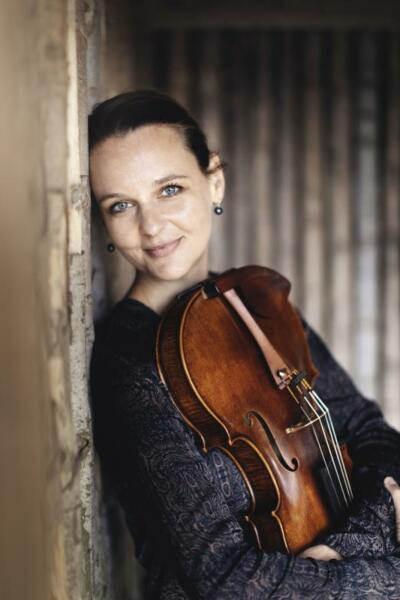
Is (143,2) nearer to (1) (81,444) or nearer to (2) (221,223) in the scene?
(2) (221,223)

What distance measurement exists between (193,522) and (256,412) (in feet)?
0.88

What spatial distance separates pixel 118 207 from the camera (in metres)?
1.74

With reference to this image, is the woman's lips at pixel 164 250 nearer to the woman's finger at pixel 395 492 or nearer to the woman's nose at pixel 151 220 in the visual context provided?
the woman's nose at pixel 151 220

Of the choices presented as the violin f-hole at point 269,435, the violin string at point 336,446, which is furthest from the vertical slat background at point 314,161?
the violin f-hole at point 269,435

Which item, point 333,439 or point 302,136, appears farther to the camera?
point 302,136

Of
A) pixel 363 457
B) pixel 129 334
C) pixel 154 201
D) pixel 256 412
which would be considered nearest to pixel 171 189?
pixel 154 201

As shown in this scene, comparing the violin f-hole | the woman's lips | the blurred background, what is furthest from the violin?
the blurred background

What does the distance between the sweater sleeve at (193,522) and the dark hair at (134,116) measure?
0.53 metres

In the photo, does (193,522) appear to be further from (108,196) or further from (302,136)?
(302,136)

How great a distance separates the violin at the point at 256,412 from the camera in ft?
4.97

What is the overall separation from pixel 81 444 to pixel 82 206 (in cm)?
50

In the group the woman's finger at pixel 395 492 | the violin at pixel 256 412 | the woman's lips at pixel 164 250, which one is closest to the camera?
the violin at pixel 256 412

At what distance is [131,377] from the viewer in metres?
1.56

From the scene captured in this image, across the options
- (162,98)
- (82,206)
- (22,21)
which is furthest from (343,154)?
(22,21)
